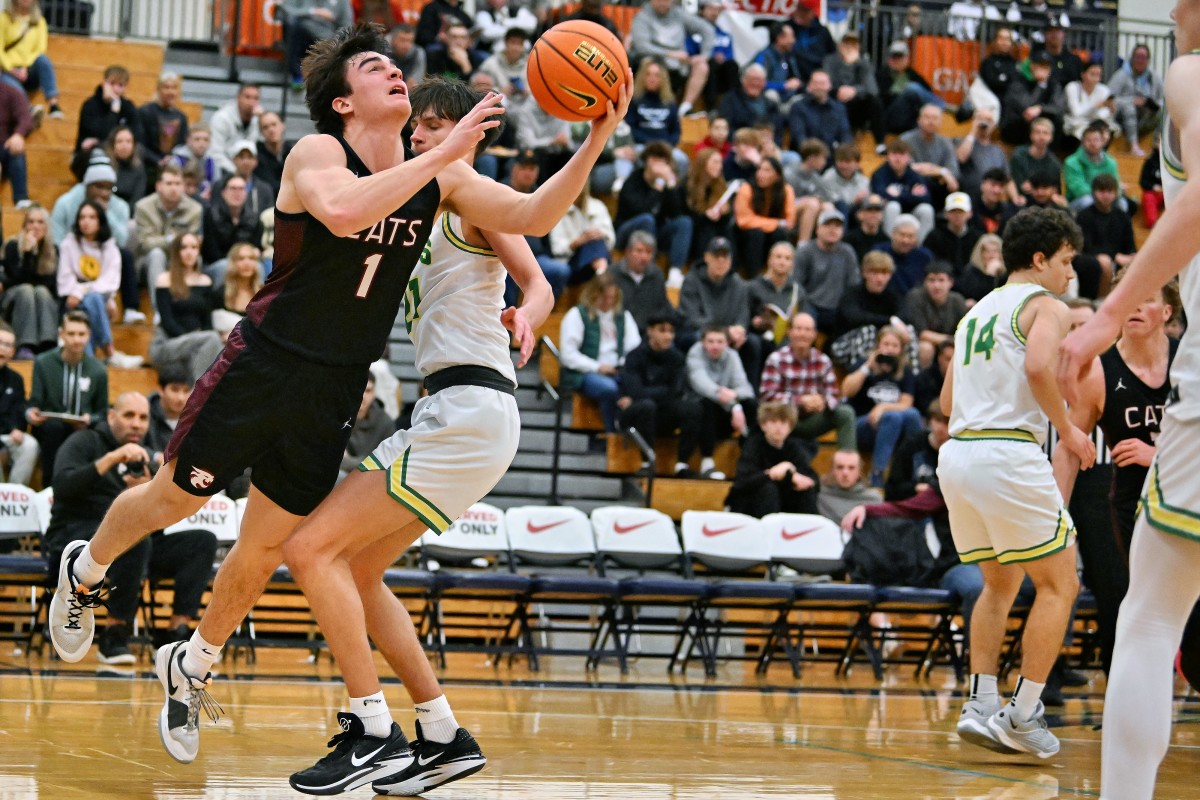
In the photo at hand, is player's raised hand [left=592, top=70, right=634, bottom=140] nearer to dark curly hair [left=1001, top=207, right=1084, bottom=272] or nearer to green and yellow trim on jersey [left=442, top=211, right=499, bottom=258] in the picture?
green and yellow trim on jersey [left=442, top=211, right=499, bottom=258]

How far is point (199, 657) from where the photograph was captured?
4.92 meters

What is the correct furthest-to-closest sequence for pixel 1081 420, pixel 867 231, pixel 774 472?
pixel 867 231 < pixel 774 472 < pixel 1081 420

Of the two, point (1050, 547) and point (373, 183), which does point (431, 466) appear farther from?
point (1050, 547)

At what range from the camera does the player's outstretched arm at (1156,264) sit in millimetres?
3297

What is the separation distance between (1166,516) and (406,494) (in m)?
2.27

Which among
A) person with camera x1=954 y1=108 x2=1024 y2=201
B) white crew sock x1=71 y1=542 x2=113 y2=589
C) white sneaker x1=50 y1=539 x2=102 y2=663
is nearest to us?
white crew sock x1=71 y1=542 x2=113 y2=589

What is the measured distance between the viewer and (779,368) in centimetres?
1311

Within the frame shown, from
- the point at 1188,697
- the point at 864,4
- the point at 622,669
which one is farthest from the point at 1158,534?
the point at 864,4

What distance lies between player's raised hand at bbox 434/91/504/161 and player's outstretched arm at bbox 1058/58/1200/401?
182cm

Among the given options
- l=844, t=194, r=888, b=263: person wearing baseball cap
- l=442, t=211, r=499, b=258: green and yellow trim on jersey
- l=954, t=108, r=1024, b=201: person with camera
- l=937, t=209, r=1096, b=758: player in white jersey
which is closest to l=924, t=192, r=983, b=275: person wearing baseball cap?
l=844, t=194, r=888, b=263: person wearing baseball cap

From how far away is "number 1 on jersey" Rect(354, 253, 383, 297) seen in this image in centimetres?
466

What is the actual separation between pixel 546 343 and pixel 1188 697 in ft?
19.9

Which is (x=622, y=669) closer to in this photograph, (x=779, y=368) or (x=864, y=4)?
(x=779, y=368)

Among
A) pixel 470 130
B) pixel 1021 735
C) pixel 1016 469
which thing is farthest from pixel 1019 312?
pixel 470 130
